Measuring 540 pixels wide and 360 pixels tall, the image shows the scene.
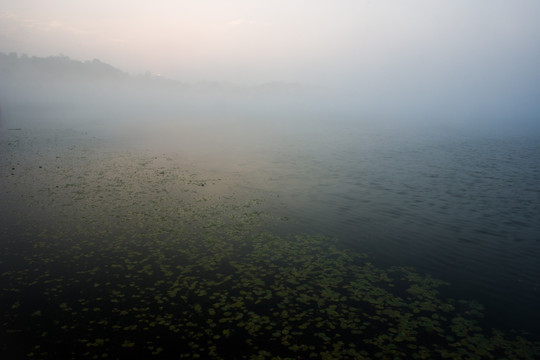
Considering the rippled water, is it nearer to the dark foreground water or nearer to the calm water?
the calm water

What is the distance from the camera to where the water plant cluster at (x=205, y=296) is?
14867 mm

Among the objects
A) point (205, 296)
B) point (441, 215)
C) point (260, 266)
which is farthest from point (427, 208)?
point (205, 296)

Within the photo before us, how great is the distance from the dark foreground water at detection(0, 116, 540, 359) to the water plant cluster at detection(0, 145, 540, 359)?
8 cm

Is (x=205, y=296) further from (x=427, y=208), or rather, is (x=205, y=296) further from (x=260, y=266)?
(x=427, y=208)

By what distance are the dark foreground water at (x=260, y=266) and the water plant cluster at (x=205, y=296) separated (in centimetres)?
8

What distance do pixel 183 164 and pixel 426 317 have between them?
4321 cm

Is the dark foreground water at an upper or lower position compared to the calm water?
lower

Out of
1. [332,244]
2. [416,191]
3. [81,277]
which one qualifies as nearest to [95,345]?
[81,277]

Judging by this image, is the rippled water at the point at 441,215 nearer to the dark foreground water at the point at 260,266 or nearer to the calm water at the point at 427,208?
the calm water at the point at 427,208

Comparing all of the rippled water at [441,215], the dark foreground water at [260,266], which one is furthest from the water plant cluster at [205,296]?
the rippled water at [441,215]

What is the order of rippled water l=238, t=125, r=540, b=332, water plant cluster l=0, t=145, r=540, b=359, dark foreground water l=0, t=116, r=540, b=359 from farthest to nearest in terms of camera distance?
rippled water l=238, t=125, r=540, b=332
dark foreground water l=0, t=116, r=540, b=359
water plant cluster l=0, t=145, r=540, b=359

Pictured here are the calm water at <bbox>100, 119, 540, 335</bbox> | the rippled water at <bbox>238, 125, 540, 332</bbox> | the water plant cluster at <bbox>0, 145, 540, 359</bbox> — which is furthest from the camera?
the calm water at <bbox>100, 119, 540, 335</bbox>

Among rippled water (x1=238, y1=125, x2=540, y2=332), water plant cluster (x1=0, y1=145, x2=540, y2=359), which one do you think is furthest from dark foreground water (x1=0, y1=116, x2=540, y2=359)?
rippled water (x1=238, y1=125, x2=540, y2=332)

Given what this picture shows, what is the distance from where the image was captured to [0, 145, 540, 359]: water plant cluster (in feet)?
48.8
